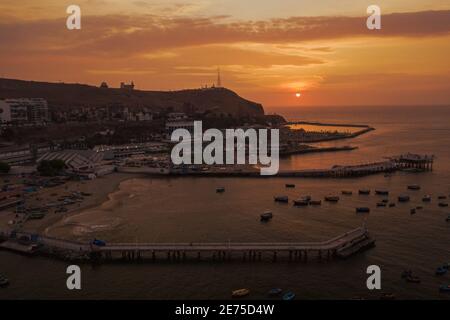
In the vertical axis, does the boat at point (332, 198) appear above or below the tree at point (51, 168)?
below

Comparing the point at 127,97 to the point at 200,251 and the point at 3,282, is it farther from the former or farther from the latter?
the point at 3,282

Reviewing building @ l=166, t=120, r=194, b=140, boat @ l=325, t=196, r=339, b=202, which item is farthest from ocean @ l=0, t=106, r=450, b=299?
building @ l=166, t=120, r=194, b=140

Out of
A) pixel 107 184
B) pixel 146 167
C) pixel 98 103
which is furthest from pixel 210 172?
pixel 98 103

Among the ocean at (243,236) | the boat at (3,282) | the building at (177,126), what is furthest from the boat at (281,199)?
the building at (177,126)

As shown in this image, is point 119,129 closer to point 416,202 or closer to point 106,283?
point 416,202

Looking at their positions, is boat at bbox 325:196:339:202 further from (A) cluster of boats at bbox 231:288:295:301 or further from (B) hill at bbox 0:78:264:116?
(B) hill at bbox 0:78:264:116

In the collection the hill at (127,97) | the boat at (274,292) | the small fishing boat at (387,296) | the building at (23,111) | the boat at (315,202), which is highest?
the hill at (127,97)

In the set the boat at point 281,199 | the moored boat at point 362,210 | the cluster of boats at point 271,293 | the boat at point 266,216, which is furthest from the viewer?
the boat at point 281,199

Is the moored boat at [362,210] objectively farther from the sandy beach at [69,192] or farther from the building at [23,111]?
the building at [23,111]
